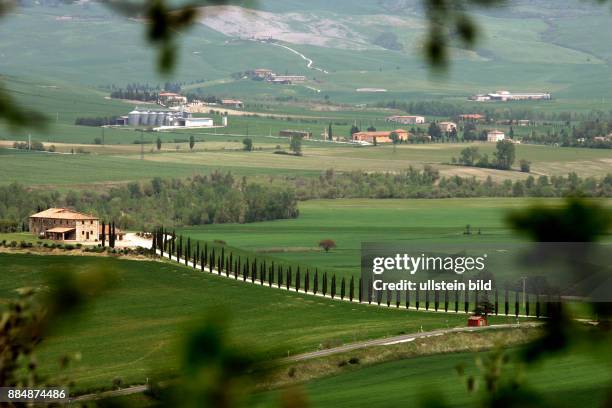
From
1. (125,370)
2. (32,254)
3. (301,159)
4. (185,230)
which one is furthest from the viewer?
(301,159)

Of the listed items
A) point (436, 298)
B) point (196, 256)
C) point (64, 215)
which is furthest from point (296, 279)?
point (64, 215)

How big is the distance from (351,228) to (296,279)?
1120 inches

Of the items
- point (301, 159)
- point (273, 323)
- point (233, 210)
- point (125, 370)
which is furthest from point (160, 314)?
point (301, 159)

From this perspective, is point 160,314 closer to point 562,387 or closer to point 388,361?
point 388,361

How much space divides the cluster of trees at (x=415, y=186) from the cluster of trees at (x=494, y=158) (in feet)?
35.9

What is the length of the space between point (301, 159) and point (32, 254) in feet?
261

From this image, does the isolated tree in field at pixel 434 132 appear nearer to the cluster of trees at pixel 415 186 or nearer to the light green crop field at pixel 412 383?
the cluster of trees at pixel 415 186

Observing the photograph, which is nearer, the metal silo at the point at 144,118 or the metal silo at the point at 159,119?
the metal silo at the point at 144,118

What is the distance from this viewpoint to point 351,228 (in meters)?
100

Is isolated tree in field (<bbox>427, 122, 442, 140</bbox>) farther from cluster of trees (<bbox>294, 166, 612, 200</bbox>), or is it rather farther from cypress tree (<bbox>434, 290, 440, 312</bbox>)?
cypress tree (<bbox>434, 290, 440, 312</bbox>)

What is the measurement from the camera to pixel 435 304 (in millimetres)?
65750

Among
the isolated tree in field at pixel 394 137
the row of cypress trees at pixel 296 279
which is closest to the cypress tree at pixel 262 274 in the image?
the row of cypress trees at pixel 296 279

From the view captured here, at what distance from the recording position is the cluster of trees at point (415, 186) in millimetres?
125562

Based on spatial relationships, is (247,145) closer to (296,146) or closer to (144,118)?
(296,146)
